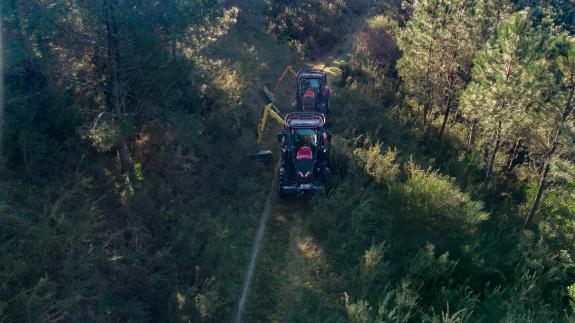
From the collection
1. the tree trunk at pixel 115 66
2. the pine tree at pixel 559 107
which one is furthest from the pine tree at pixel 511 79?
the tree trunk at pixel 115 66

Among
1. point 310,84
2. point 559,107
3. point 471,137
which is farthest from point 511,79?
point 310,84

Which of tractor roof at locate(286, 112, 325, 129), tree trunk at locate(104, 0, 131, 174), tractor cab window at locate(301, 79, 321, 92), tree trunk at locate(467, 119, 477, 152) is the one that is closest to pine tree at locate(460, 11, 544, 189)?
tree trunk at locate(467, 119, 477, 152)

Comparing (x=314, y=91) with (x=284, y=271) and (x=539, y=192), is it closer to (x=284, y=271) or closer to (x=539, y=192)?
(x=539, y=192)

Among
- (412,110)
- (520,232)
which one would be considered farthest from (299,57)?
(520,232)

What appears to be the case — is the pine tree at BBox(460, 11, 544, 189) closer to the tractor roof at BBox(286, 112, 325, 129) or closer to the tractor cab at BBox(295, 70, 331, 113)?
the tractor roof at BBox(286, 112, 325, 129)

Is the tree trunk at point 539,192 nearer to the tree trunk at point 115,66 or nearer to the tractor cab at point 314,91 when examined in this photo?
the tractor cab at point 314,91

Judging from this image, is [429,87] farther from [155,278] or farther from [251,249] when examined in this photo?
[155,278]

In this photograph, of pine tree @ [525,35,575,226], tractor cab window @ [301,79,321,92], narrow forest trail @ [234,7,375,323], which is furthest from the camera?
tractor cab window @ [301,79,321,92]
